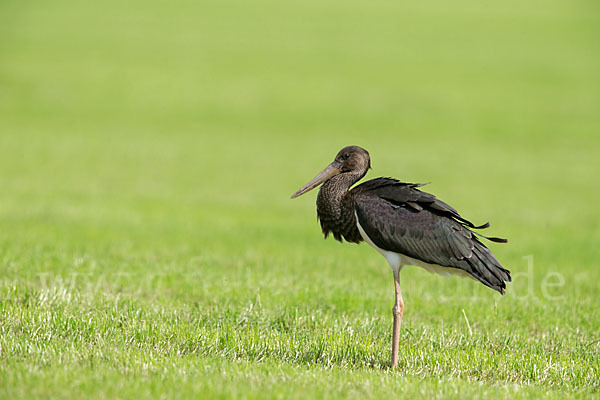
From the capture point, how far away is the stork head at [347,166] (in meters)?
7.11

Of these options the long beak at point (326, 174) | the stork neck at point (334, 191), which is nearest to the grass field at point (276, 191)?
the stork neck at point (334, 191)

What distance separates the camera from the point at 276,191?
19906mm

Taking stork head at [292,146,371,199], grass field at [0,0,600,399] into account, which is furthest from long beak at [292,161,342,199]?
grass field at [0,0,600,399]

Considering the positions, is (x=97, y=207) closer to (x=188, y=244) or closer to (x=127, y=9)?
(x=188, y=244)

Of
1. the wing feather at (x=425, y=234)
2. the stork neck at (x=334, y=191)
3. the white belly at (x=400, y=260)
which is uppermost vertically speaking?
the stork neck at (x=334, y=191)

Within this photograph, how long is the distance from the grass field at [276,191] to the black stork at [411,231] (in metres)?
0.78

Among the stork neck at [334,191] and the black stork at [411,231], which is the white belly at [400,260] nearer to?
the black stork at [411,231]

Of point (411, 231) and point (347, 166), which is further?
point (347, 166)

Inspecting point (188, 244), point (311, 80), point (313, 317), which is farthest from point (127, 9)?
point (313, 317)

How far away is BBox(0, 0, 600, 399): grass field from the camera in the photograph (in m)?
6.21

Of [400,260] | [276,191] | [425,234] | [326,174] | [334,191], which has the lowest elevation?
[400,260]

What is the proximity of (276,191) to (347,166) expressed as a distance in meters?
12.8

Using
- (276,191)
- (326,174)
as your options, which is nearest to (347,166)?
(326,174)

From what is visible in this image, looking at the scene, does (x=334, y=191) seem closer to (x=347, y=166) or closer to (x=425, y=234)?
(x=347, y=166)
